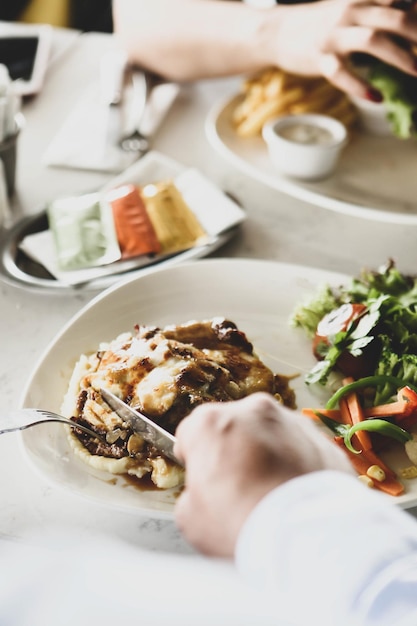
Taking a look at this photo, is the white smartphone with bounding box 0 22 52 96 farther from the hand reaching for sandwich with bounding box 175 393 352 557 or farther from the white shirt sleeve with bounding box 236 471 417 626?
the white shirt sleeve with bounding box 236 471 417 626

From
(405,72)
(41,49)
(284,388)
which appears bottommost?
(284,388)

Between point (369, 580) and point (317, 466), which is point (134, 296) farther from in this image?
point (369, 580)

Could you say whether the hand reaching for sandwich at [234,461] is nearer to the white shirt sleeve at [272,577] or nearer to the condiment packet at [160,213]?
the white shirt sleeve at [272,577]

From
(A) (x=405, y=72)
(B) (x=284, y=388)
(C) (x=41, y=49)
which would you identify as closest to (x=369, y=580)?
(B) (x=284, y=388)

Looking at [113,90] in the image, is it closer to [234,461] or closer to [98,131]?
[98,131]

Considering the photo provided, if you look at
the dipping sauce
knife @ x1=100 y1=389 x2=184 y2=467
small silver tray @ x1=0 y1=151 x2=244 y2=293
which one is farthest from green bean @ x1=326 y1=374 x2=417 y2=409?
the dipping sauce

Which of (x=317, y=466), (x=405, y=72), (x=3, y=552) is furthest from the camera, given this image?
(x=405, y=72)
